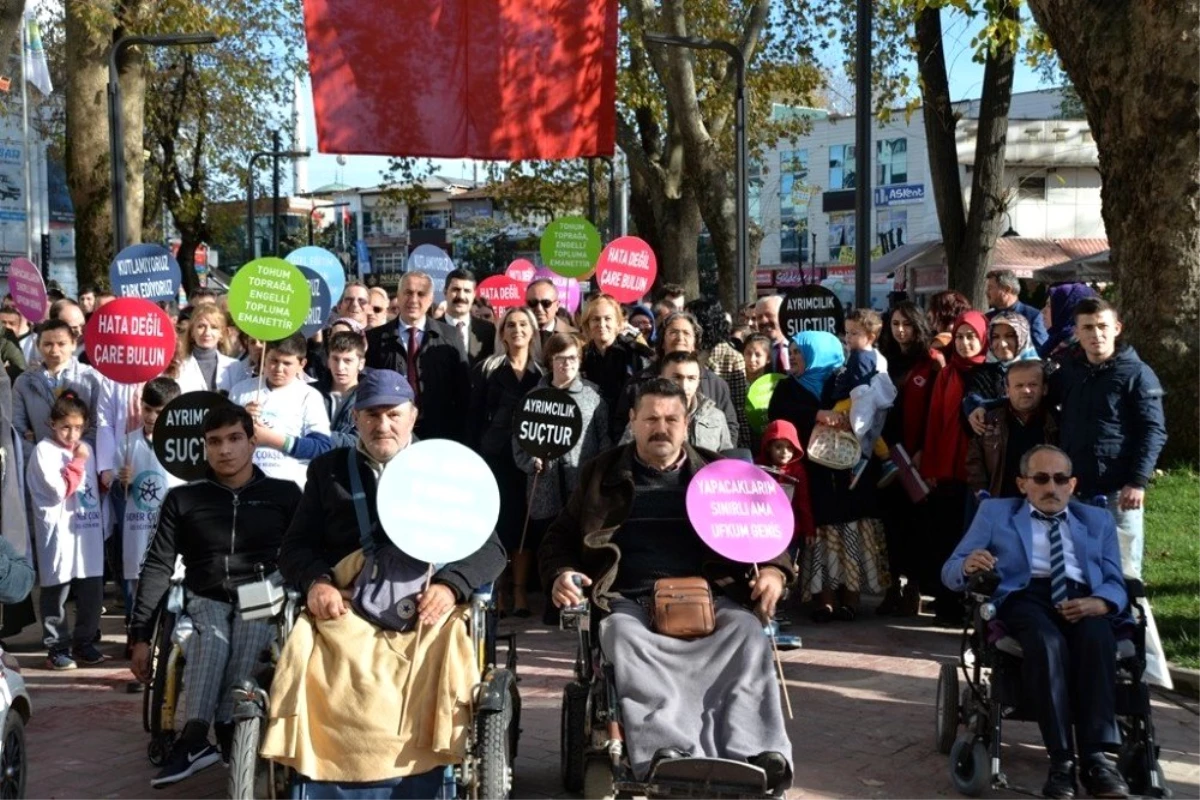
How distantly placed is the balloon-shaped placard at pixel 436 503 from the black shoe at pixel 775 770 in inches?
49.7

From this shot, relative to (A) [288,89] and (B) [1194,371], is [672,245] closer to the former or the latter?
(B) [1194,371]

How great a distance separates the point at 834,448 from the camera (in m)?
8.66

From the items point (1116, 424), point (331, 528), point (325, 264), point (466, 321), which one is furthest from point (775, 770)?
point (325, 264)

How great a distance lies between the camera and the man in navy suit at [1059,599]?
5320 millimetres

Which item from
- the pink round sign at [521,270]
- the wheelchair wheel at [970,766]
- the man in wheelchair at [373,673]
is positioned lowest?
the wheelchair wheel at [970,766]

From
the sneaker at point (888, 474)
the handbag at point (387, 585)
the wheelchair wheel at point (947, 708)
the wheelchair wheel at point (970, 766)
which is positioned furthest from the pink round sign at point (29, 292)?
the wheelchair wheel at point (970, 766)

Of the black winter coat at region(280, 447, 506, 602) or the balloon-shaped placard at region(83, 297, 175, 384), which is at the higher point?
the balloon-shaped placard at region(83, 297, 175, 384)

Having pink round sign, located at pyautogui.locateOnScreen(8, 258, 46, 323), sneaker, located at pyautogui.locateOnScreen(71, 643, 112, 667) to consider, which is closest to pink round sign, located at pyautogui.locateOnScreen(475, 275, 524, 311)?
pink round sign, located at pyautogui.locateOnScreen(8, 258, 46, 323)

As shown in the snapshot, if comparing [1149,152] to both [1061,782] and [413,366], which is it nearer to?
[413,366]

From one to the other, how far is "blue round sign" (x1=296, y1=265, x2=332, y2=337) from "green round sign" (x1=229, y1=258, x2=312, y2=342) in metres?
1.91

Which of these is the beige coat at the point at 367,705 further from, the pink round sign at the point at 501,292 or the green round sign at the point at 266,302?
the pink round sign at the point at 501,292

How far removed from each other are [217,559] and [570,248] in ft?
30.1

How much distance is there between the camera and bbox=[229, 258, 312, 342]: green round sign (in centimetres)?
835

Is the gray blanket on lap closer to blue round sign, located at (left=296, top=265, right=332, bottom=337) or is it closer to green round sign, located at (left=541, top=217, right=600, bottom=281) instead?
blue round sign, located at (left=296, top=265, right=332, bottom=337)
